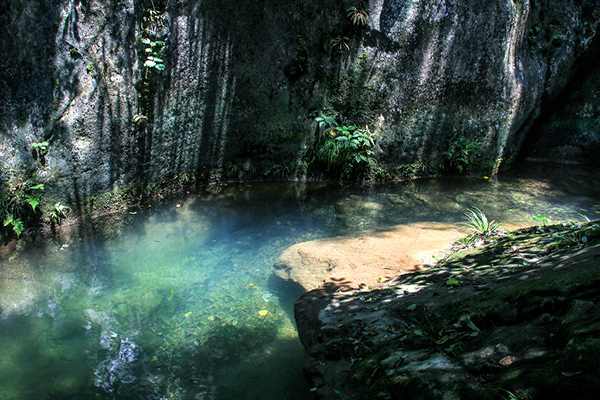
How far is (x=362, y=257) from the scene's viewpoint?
5281mm

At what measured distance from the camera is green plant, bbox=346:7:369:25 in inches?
339

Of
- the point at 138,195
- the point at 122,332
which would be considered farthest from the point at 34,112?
the point at 122,332

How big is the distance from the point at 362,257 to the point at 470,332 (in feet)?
8.90

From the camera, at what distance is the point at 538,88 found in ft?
33.2

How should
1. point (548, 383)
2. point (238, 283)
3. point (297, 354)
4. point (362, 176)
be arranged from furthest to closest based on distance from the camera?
point (362, 176), point (238, 283), point (297, 354), point (548, 383)

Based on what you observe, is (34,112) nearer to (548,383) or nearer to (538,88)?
(548,383)

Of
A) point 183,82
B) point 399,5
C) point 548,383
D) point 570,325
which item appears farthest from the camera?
point 399,5

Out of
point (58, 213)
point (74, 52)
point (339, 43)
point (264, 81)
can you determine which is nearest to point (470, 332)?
point (58, 213)

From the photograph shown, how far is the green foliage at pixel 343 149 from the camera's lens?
356 inches

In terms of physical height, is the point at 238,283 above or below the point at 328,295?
below

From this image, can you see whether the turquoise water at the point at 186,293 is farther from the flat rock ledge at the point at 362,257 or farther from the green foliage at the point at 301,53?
the green foliage at the point at 301,53

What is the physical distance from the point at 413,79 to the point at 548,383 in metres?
8.55

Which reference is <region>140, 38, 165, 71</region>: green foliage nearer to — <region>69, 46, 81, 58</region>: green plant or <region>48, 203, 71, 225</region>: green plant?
<region>69, 46, 81, 58</region>: green plant

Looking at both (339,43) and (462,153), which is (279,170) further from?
(462,153)
